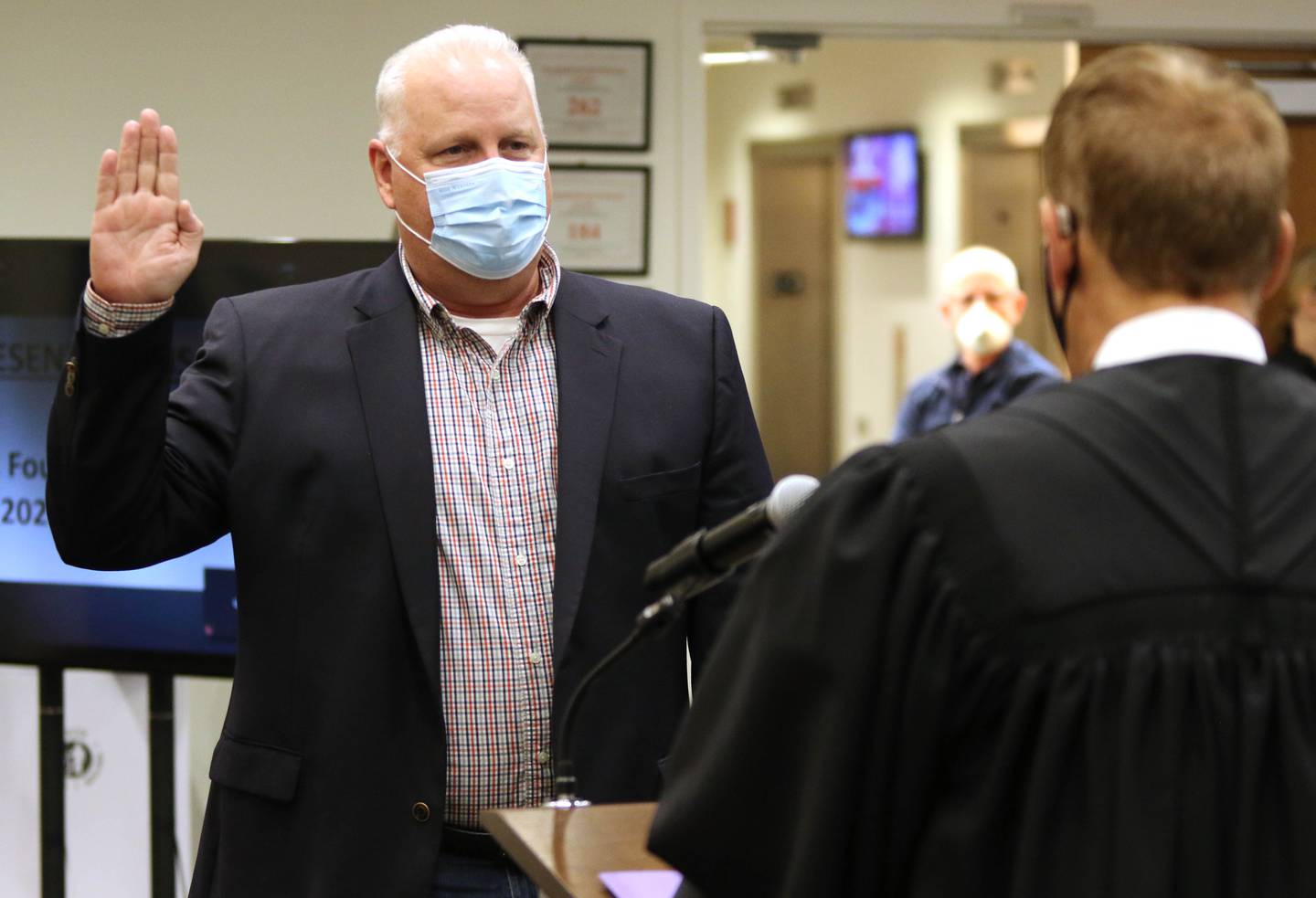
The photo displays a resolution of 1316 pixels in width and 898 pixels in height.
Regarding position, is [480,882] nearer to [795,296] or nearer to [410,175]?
[410,175]

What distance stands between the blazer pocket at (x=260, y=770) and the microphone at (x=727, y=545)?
23.9 inches

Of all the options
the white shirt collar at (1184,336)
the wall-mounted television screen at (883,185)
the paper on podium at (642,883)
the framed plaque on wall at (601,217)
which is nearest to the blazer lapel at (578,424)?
the paper on podium at (642,883)

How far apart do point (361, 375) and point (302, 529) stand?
19 centimetres

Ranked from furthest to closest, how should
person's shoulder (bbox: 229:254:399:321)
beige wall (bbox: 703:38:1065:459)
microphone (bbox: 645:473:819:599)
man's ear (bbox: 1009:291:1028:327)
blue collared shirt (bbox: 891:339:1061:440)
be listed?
beige wall (bbox: 703:38:1065:459), man's ear (bbox: 1009:291:1028:327), blue collared shirt (bbox: 891:339:1061:440), person's shoulder (bbox: 229:254:399:321), microphone (bbox: 645:473:819:599)

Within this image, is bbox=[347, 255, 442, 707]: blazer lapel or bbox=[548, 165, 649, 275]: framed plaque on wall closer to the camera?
bbox=[347, 255, 442, 707]: blazer lapel

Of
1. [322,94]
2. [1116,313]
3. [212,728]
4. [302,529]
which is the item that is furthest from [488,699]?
[322,94]

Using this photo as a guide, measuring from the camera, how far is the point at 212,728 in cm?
375

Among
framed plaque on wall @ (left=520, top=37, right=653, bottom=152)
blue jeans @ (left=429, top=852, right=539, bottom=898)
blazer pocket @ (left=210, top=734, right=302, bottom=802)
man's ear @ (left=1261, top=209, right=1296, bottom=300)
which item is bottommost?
blue jeans @ (left=429, top=852, right=539, bottom=898)

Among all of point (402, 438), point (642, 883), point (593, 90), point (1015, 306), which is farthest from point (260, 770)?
point (1015, 306)

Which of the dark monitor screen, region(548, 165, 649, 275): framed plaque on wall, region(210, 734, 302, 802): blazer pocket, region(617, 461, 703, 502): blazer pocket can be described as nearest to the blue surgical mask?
region(617, 461, 703, 502): blazer pocket

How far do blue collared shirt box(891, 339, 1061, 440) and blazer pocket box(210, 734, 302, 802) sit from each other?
9.34 ft

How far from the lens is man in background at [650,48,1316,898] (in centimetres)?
95

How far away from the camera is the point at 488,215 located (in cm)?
186

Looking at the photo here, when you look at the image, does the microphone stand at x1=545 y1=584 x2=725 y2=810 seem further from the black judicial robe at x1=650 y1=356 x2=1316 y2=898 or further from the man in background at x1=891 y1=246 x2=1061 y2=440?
the man in background at x1=891 y1=246 x2=1061 y2=440
